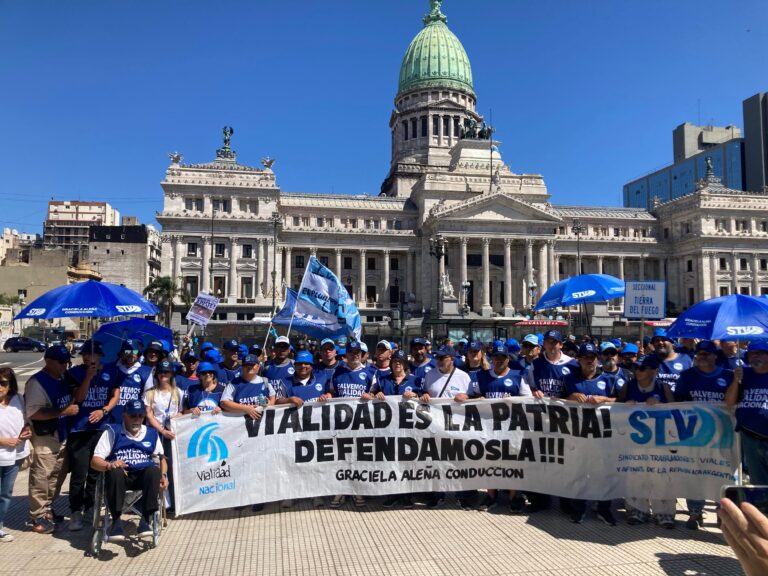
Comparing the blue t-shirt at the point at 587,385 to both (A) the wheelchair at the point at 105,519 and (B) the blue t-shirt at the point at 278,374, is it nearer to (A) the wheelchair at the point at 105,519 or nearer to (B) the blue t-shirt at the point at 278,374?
(B) the blue t-shirt at the point at 278,374

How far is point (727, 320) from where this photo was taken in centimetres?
749

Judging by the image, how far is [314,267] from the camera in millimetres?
13789

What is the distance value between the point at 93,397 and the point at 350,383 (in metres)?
3.53

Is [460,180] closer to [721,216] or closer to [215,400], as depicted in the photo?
[721,216]

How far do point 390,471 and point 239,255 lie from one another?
5174 centimetres

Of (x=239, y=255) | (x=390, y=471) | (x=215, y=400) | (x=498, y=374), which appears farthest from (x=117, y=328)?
(x=239, y=255)

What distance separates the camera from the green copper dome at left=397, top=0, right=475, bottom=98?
8031cm

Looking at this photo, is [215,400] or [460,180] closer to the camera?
[215,400]

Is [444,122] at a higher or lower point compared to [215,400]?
higher

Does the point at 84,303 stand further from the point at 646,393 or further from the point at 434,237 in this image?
the point at 434,237

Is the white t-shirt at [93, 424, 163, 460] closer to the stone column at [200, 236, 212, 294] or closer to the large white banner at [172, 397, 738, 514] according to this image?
the large white banner at [172, 397, 738, 514]

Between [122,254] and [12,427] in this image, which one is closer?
[12,427]

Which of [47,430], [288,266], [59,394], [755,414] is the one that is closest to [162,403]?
[59,394]

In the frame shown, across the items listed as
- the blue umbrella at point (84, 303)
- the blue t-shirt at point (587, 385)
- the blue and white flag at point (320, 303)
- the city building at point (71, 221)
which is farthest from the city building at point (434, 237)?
the city building at point (71, 221)
